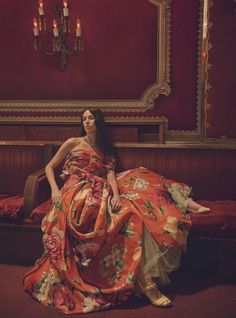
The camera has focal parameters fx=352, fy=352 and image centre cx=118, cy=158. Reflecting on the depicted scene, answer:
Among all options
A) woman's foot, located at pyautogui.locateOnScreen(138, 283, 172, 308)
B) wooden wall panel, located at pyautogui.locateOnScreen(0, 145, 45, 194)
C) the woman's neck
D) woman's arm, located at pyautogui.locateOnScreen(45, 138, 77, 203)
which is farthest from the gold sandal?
wooden wall panel, located at pyautogui.locateOnScreen(0, 145, 45, 194)

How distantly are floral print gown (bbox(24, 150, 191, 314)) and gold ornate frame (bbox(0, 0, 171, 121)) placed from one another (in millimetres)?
1147

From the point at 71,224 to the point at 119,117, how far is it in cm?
140

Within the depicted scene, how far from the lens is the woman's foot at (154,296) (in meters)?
2.31

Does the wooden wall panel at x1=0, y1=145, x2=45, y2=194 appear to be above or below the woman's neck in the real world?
below

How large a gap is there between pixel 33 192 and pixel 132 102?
1.33 meters

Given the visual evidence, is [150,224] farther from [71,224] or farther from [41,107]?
[41,107]

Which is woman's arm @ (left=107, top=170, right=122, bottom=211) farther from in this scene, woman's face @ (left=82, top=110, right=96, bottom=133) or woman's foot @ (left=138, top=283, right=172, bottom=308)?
woman's foot @ (left=138, top=283, right=172, bottom=308)

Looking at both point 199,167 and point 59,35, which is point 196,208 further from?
point 59,35

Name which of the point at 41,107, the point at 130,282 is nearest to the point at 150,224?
the point at 130,282

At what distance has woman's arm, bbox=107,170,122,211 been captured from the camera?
99.7 inches

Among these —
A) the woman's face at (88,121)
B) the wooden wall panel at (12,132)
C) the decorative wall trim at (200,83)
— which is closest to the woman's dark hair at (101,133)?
the woman's face at (88,121)

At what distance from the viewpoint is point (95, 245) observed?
2.37 m

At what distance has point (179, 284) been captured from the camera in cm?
262

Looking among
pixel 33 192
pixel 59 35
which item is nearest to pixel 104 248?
pixel 33 192
